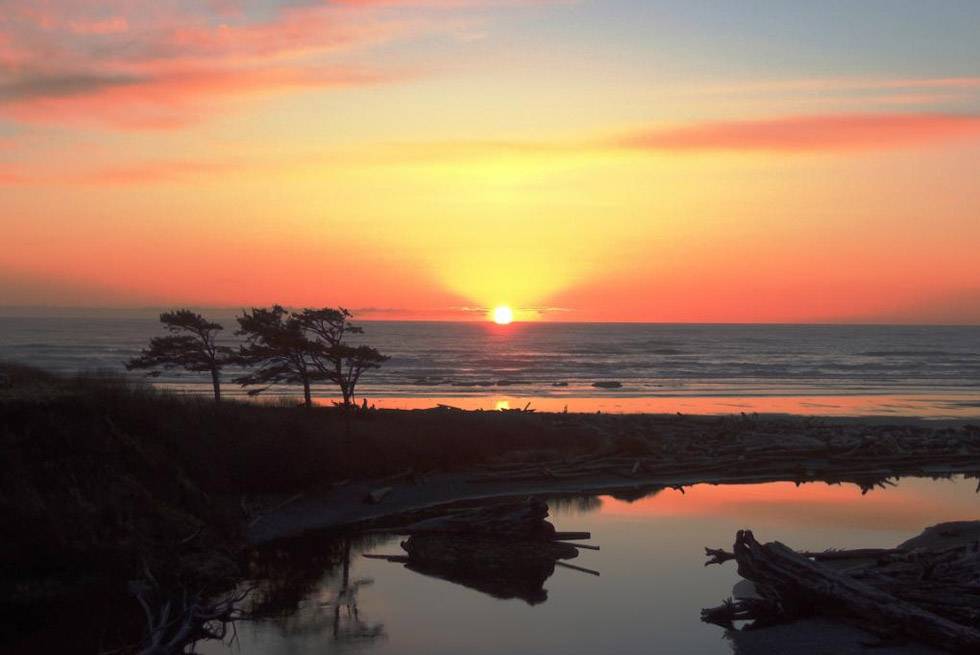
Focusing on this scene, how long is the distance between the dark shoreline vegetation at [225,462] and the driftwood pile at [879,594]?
29.3 ft

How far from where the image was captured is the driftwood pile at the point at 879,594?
13.2 m

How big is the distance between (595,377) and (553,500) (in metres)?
55.1

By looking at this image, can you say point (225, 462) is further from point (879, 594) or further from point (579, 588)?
point (879, 594)

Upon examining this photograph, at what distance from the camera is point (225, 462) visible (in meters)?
25.2

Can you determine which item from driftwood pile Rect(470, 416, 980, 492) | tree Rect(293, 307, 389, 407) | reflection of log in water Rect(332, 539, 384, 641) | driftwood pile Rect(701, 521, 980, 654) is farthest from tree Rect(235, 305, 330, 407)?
driftwood pile Rect(701, 521, 980, 654)

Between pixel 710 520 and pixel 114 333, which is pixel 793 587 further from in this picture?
pixel 114 333

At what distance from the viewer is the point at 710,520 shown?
Result: 77.5 ft

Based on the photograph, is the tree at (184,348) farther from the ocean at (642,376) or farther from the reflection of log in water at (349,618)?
the reflection of log in water at (349,618)

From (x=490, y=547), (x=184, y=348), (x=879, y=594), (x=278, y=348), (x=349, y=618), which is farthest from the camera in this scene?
(x=184, y=348)

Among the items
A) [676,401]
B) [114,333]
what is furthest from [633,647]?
[114,333]

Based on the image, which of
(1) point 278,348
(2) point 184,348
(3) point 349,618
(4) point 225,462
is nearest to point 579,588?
(3) point 349,618

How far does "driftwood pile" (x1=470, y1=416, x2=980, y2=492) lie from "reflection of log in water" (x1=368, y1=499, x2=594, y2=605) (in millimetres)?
7647

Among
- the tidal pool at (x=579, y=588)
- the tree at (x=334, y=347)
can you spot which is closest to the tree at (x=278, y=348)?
the tree at (x=334, y=347)

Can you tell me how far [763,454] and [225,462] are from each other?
61.6 feet
